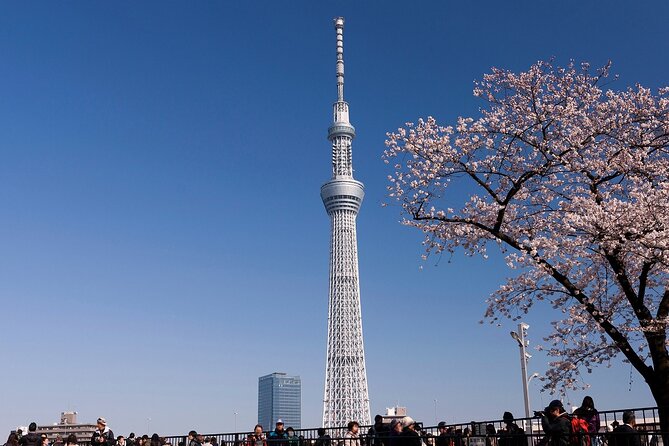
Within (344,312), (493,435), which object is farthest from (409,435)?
(344,312)

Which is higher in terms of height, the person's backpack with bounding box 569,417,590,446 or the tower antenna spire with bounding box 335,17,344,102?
the tower antenna spire with bounding box 335,17,344,102

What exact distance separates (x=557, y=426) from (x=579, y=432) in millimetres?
411

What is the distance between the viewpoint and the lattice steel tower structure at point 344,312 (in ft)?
449

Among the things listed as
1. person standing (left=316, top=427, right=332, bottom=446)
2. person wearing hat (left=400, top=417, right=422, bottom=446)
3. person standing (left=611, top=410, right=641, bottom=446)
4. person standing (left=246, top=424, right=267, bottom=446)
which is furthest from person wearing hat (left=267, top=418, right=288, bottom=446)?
person standing (left=611, top=410, right=641, bottom=446)

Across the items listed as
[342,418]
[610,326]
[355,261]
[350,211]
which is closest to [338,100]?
[350,211]

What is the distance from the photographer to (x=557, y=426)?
1162 centimetres

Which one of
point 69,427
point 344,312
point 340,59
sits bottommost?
point 69,427

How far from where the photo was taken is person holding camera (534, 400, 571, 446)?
38.0 feet

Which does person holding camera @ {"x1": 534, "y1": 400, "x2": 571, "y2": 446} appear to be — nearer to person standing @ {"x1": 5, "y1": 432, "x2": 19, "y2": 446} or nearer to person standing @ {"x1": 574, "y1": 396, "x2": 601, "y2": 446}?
person standing @ {"x1": 574, "y1": 396, "x2": 601, "y2": 446}

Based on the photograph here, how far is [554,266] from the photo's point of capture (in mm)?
19172

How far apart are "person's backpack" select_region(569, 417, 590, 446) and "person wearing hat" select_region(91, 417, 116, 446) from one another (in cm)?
1489

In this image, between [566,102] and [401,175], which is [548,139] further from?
[401,175]

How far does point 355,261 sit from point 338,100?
36.8 meters

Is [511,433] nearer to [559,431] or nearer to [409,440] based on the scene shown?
[409,440]
